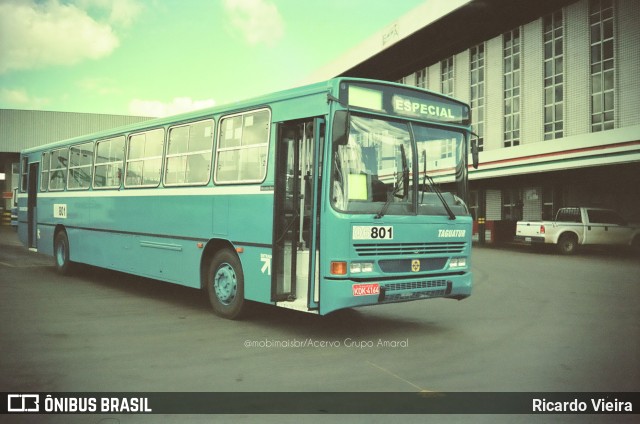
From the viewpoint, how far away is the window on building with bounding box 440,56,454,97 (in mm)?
35750

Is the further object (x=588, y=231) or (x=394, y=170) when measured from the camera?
(x=588, y=231)

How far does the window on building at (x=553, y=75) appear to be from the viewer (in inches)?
1079

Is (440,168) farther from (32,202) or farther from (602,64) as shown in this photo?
(602,64)

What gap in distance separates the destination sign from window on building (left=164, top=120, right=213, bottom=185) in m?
2.73

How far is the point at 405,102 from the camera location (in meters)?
7.42

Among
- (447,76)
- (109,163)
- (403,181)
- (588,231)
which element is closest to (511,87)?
(447,76)

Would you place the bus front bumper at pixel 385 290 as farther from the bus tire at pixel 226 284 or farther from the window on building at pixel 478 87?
the window on building at pixel 478 87

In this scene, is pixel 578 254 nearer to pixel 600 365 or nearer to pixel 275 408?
pixel 600 365

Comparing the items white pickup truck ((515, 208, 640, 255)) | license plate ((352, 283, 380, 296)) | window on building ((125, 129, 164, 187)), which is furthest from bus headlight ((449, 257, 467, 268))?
white pickup truck ((515, 208, 640, 255))

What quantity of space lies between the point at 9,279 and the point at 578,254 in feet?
64.0

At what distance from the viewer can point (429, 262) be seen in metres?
7.44

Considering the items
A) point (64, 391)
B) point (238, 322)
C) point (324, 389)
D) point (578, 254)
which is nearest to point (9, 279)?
point (238, 322)

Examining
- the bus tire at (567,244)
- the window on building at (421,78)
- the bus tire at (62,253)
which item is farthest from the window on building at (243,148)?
the window on building at (421,78)

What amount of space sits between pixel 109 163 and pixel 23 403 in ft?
26.2
